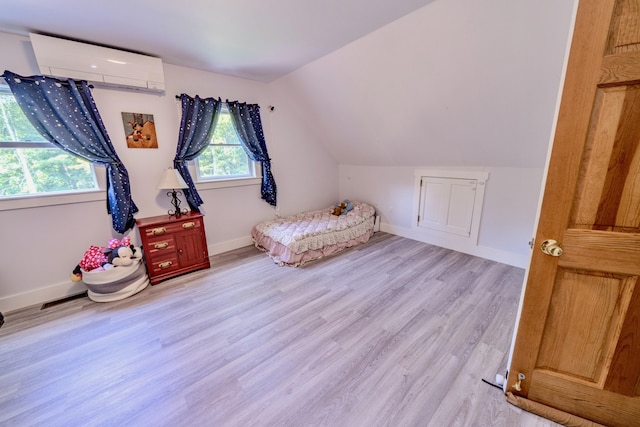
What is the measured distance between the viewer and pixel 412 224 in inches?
149

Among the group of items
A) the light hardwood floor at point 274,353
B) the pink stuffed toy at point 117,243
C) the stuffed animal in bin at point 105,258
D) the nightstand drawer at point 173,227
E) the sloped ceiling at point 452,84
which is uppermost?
the sloped ceiling at point 452,84

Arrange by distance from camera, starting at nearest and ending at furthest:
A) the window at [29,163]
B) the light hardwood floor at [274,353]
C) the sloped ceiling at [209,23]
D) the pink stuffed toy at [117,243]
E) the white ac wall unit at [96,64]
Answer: the light hardwood floor at [274,353] → the sloped ceiling at [209,23] → the white ac wall unit at [96,64] → the window at [29,163] → the pink stuffed toy at [117,243]

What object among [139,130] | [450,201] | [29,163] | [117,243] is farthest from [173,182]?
[450,201]

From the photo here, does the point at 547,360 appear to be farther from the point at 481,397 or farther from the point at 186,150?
the point at 186,150

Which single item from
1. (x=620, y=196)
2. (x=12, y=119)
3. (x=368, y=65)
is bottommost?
(x=620, y=196)

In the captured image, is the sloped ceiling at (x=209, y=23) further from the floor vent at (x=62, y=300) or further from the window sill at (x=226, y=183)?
the floor vent at (x=62, y=300)

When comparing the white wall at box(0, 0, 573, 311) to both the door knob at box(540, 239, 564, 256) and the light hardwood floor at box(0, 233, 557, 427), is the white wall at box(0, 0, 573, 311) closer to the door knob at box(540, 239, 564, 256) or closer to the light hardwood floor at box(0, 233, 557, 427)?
the light hardwood floor at box(0, 233, 557, 427)

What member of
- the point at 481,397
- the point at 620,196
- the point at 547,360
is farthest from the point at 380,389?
the point at 620,196

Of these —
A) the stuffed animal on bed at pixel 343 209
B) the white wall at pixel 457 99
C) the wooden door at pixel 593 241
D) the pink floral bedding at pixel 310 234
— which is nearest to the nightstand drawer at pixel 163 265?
the pink floral bedding at pixel 310 234

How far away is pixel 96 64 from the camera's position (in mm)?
2201

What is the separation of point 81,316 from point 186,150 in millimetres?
1909

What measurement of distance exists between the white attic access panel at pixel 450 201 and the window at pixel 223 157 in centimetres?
259

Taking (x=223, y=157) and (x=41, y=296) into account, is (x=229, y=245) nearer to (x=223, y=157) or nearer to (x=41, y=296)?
(x=223, y=157)

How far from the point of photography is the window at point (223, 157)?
3.24 meters
